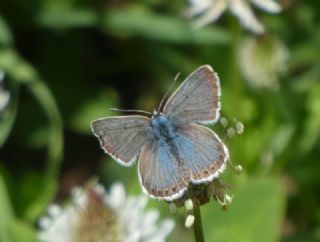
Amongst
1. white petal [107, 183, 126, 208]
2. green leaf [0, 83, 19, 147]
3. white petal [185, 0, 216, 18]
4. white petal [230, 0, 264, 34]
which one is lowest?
white petal [107, 183, 126, 208]

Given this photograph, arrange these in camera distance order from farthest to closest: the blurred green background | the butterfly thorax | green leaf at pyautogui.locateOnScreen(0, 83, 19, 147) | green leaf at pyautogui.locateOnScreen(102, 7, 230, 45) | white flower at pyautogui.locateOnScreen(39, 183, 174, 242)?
green leaf at pyautogui.locateOnScreen(102, 7, 230, 45) < the blurred green background < white flower at pyautogui.locateOnScreen(39, 183, 174, 242) < green leaf at pyautogui.locateOnScreen(0, 83, 19, 147) < the butterfly thorax

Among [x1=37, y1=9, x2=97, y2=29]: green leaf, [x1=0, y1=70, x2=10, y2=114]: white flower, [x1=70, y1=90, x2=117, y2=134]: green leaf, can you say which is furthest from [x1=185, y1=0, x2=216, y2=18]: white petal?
[x1=0, y1=70, x2=10, y2=114]: white flower

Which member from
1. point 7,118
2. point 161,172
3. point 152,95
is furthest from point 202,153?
point 152,95

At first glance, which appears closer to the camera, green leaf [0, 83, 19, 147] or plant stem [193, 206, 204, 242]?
plant stem [193, 206, 204, 242]

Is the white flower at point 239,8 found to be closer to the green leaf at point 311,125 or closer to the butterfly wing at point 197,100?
the green leaf at point 311,125

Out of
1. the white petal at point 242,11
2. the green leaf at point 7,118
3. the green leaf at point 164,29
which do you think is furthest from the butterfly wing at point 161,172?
the green leaf at point 164,29

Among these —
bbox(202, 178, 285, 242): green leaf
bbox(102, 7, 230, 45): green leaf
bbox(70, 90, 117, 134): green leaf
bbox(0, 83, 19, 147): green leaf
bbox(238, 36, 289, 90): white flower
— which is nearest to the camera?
bbox(0, 83, 19, 147): green leaf

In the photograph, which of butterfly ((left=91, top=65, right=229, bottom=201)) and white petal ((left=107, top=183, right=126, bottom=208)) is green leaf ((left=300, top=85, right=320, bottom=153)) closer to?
white petal ((left=107, top=183, right=126, bottom=208))

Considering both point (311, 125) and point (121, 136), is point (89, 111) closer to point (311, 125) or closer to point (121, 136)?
point (311, 125)
